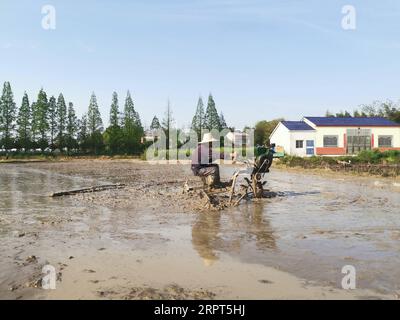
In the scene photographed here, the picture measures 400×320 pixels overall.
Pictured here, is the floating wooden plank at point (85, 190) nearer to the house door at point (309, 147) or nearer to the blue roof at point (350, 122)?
the house door at point (309, 147)

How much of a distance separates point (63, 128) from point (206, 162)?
2022 inches

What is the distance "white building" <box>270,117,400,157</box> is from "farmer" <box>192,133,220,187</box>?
2840 cm

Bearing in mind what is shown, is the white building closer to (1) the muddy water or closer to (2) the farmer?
(1) the muddy water

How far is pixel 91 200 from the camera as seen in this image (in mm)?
12430

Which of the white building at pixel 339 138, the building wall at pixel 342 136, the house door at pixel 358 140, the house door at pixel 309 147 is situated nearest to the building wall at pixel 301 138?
the white building at pixel 339 138

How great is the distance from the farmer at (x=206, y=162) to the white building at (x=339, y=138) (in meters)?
28.4

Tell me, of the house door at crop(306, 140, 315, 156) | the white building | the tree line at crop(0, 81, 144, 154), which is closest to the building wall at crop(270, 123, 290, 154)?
the white building

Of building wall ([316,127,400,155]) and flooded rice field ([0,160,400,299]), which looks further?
building wall ([316,127,400,155])

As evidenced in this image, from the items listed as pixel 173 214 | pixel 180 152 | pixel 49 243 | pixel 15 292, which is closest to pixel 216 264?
pixel 15 292

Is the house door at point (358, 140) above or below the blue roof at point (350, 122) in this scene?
below

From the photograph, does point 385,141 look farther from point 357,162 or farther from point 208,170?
point 208,170

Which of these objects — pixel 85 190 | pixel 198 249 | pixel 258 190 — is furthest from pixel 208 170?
pixel 198 249

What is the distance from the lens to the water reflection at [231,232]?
21.7ft

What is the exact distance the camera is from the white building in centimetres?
4012
